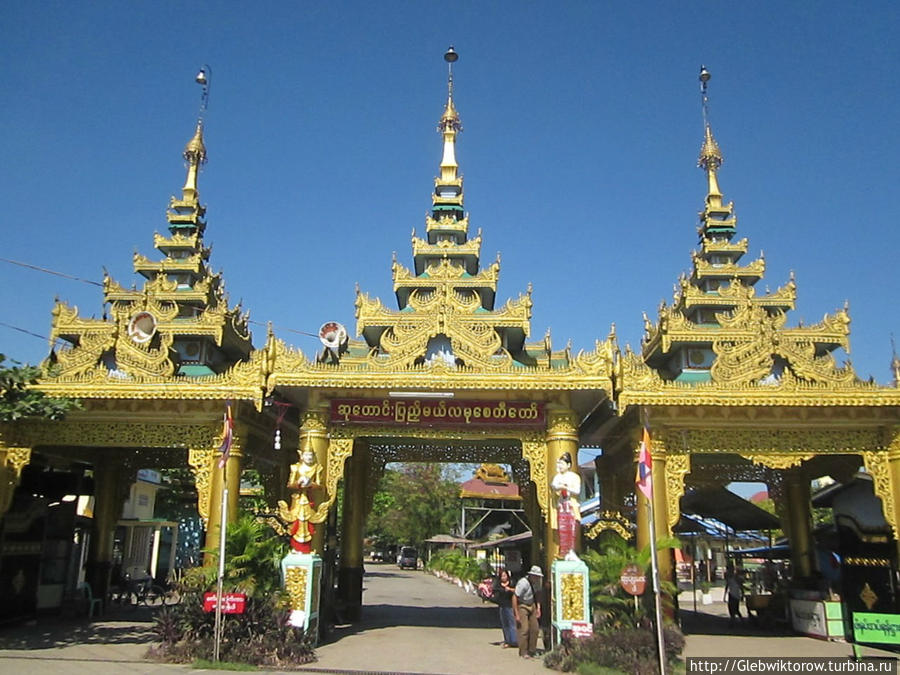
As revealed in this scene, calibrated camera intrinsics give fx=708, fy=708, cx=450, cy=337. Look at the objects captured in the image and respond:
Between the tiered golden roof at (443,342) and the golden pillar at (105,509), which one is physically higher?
the tiered golden roof at (443,342)

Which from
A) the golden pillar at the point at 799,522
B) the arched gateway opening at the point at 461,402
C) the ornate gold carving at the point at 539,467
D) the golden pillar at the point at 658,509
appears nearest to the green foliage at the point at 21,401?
the arched gateway opening at the point at 461,402

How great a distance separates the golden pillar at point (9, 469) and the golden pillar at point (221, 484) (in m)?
4.51

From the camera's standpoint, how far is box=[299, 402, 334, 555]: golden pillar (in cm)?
1589

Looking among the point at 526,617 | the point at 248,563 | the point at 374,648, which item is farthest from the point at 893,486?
the point at 248,563

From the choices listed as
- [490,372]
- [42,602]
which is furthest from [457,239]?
[42,602]

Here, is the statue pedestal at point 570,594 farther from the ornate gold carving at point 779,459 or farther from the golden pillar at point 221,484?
the golden pillar at point 221,484

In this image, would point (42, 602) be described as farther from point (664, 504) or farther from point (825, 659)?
point (825, 659)

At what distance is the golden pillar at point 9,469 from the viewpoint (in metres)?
16.7

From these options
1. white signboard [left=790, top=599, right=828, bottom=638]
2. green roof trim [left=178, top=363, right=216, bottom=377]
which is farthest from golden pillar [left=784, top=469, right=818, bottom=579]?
green roof trim [left=178, top=363, right=216, bottom=377]

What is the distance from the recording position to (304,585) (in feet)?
48.1

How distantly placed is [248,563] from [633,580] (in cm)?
741

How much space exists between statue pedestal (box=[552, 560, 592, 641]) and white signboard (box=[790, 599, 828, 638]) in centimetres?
693

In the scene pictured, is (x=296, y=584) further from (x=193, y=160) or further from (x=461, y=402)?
(x=193, y=160)

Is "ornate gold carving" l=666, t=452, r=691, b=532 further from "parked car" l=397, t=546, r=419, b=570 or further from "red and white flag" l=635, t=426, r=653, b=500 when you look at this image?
"parked car" l=397, t=546, r=419, b=570
